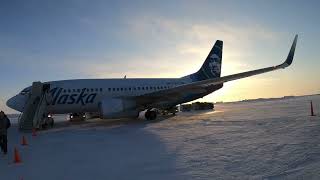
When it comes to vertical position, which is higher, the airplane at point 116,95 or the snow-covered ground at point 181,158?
the airplane at point 116,95

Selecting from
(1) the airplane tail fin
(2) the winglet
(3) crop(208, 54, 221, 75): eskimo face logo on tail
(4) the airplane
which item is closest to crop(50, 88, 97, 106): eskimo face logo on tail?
(4) the airplane

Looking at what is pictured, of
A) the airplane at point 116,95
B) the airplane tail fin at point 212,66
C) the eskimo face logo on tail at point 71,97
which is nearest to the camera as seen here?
the airplane at point 116,95

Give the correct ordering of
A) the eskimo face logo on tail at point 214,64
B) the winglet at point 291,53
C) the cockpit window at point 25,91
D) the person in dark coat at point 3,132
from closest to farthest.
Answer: the person in dark coat at point 3,132 < the winglet at point 291,53 < the cockpit window at point 25,91 < the eskimo face logo on tail at point 214,64

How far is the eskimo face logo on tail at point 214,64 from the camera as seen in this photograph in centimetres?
3231

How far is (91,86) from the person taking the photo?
25.0 m

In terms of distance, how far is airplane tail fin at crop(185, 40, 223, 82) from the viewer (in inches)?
1250

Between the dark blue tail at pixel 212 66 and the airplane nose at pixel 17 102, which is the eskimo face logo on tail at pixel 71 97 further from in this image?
the dark blue tail at pixel 212 66

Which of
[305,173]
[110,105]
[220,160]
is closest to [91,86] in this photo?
[110,105]

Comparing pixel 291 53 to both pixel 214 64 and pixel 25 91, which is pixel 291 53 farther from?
pixel 25 91

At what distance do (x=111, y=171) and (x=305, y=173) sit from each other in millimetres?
4244

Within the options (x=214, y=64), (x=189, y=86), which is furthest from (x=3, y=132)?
(x=214, y=64)

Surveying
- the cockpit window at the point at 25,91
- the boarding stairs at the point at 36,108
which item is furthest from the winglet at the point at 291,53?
the cockpit window at the point at 25,91

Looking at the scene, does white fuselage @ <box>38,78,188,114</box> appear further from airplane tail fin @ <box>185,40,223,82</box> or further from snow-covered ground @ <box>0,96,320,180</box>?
snow-covered ground @ <box>0,96,320,180</box>

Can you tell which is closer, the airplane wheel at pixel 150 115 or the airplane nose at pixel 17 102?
the airplane nose at pixel 17 102
